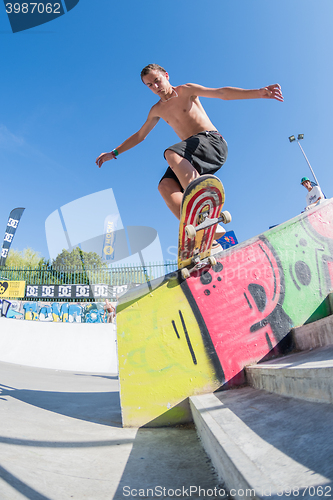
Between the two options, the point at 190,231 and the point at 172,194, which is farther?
the point at 172,194

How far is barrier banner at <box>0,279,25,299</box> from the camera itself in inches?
572

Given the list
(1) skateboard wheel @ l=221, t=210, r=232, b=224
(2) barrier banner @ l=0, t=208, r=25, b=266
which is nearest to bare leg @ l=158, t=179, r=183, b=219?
(1) skateboard wheel @ l=221, t=210, r=232, b=224

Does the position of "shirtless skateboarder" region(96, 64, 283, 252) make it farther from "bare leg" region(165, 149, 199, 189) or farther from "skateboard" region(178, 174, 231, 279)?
"skateboard" region(178, 174, 231, 279)

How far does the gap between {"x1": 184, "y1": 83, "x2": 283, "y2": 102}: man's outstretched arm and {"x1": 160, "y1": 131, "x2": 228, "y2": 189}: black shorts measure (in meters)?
0.37

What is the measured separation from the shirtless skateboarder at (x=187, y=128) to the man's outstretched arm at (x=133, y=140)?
15 centimetres

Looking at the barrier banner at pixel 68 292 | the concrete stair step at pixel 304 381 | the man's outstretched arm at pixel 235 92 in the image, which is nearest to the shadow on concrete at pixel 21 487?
the concrete stair step at pixel 304 381

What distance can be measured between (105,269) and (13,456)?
14.1 m

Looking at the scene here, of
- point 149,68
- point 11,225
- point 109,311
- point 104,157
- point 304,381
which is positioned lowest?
point 304,381

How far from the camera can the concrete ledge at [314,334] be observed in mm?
2080

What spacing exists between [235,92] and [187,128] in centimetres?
58

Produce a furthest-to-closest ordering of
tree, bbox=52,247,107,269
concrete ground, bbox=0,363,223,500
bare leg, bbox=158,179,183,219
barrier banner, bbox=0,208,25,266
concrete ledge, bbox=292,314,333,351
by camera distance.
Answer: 1. tree, bbox=52,247,107,269
2. barrier banner, bbox=0,208,25,266
3. bare leg, bbox=158,179,183,219
4. concrete ledge, bbox=292,314,333,351
5. concrete ground, bbox=0,363,223,500

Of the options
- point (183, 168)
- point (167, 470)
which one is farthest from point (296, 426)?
point (183, 168)

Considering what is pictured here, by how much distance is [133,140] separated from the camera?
342 cm

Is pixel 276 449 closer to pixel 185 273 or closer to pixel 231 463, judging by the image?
pixel 231 463
